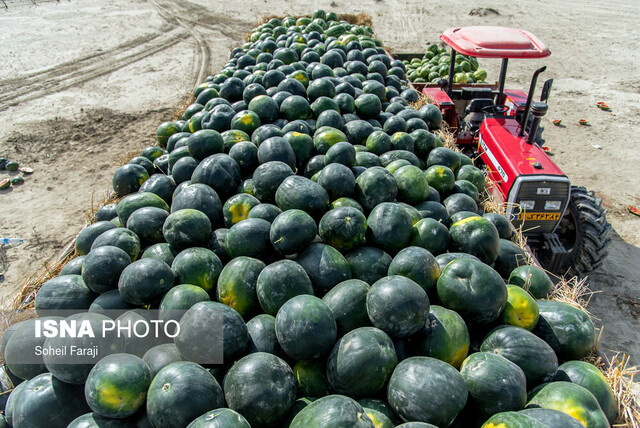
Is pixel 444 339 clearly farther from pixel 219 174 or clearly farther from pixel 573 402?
pixel 219 174

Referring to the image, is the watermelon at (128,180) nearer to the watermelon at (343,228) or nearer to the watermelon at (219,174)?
the watermelon at (219,174)

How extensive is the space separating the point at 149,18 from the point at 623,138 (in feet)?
73.2

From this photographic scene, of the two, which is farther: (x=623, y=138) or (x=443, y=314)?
(x=623, y=138)

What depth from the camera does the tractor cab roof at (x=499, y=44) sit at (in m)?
6.29

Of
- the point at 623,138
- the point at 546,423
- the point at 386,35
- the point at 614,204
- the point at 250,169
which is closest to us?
the point at 546,423

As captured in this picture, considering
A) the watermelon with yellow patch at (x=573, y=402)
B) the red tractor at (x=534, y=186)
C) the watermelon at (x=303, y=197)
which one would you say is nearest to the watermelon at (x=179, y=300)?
the watermelon at (x=303, y=197)

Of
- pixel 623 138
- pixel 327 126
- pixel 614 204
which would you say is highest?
pixel 327 126

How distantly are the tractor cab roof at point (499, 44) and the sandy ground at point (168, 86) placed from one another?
3.82 metres

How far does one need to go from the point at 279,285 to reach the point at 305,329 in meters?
0.50

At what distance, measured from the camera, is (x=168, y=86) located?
1452 centimetres

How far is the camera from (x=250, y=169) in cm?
477

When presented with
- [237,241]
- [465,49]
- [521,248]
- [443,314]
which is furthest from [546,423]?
[465,49]

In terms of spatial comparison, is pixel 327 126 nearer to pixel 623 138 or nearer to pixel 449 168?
pixel 449 168

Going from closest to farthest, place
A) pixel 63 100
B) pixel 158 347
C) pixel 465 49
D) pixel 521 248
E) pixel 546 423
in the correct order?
pixel 546 423 < pixel 158 347 < pixel 521 248 < pixel 465 49 < pixel 63 100
